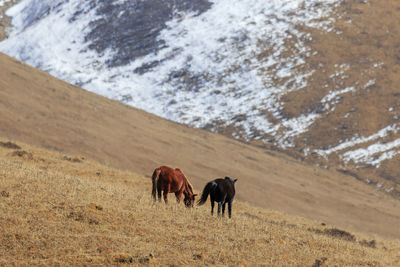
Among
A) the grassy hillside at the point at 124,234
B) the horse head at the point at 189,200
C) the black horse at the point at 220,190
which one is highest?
the black horse at the point at 220,190

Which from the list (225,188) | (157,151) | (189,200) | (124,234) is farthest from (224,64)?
(124,234)

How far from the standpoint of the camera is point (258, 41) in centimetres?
11294

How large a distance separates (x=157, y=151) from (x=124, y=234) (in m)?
37.7

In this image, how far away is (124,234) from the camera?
12781 millimetres

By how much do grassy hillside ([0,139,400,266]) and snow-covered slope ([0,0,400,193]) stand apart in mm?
61191

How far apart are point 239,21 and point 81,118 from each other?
7933 centimetres

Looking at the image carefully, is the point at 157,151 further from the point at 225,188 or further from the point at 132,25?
the point at 132,25

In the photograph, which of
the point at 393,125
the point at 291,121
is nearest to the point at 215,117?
the point at 291,121

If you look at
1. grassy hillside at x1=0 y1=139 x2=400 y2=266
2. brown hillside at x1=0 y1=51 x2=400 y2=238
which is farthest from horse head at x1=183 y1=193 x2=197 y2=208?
brown hillside at x1=0 y1=51 x2=400 y2=238

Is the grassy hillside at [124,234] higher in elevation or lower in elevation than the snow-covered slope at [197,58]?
lower

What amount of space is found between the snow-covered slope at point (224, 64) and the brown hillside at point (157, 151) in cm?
1750

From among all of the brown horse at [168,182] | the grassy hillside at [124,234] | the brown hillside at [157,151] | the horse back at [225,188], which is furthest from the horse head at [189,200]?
the brown hillside at [157,151]

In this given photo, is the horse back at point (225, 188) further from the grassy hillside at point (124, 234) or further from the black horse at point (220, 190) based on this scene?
the grassy hillside at point (124, 234)

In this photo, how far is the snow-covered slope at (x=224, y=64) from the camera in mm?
83500
